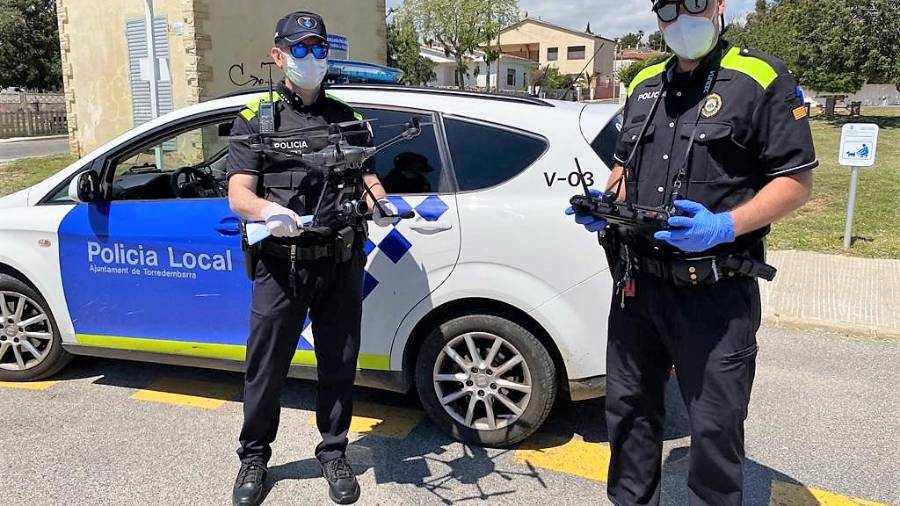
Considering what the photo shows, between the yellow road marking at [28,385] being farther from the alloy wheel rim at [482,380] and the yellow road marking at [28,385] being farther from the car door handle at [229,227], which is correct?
the alloy wheel rim at [482,380]

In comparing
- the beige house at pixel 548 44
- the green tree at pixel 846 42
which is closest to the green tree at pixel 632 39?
the beige house at pixel 548 44

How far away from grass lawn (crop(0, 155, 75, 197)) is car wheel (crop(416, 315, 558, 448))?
1195 cm

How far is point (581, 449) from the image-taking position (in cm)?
342

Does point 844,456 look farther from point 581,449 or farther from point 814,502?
point 581,449

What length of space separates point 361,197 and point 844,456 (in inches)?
104

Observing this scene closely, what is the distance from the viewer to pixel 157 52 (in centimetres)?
1570

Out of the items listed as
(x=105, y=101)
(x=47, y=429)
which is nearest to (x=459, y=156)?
(x=47, y=429)

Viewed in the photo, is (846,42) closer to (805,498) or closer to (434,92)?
(434,92)

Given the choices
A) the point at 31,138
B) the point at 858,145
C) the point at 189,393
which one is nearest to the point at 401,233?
the point at 189,393

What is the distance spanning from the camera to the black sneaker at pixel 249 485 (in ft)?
9.45

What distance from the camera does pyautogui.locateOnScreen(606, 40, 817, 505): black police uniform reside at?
2.02m

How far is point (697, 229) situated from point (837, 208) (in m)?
9.02

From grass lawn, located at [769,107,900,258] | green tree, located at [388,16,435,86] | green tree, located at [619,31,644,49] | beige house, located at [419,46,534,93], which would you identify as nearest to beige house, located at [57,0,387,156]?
grass lawn, located at [769,107,900,258]

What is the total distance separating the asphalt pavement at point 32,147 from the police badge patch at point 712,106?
66.8 feet
